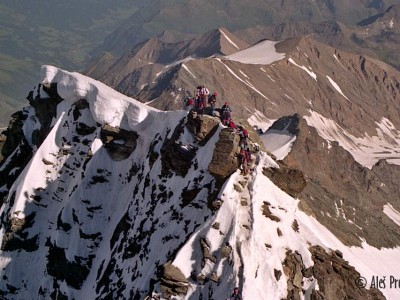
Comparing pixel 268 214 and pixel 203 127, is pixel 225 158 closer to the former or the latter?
pixel 268 214

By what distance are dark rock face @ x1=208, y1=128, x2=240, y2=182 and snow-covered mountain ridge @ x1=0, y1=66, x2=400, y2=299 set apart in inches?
7.5

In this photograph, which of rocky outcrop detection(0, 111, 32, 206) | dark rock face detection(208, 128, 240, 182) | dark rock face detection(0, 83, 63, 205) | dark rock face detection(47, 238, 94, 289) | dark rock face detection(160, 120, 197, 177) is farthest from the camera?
rocky outcrop detection(0, 111, 32, 206)

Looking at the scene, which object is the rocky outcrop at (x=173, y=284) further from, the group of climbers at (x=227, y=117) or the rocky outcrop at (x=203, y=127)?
the rocky outcrop at (x=203, y=127)

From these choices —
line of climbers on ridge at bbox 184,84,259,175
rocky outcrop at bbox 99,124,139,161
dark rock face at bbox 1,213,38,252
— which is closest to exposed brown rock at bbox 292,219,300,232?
line of climbers on ridge at bbox 184,84,259,175

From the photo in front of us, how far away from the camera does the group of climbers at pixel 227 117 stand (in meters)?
39.7

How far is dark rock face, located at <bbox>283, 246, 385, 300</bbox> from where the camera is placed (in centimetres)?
3500

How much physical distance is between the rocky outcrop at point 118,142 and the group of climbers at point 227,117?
25.9 feet

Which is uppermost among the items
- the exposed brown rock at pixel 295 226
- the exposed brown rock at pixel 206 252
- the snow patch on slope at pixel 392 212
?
the snow patch on slope at pixel 392 212

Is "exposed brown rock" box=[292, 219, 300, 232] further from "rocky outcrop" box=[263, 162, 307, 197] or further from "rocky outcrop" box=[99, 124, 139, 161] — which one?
"rocky outcrop" box=[99, 124, 139, 161]

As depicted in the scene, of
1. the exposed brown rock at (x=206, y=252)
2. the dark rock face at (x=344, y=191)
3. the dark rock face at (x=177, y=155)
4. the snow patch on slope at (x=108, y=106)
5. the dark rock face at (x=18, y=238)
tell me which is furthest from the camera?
the dark rock face at (x=344, y=191)

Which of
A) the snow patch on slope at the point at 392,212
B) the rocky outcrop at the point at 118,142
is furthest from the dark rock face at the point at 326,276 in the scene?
the snow patch on slope at the point at 392,212

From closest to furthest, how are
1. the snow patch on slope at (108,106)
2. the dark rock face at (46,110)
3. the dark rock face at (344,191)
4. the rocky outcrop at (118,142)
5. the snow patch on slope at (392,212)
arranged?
the rocky outcrop at (118,142) → the snow patch on slope at (108,106) → the dark rock face at (46,110) → the dark rock face at (344,191) → the snow patch on slope at (392,212)

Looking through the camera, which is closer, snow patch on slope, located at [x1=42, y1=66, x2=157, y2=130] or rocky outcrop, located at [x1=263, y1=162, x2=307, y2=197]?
rocky outcrop, located at [x1=263, y1=162, x2=307, y2=197]

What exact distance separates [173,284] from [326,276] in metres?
11.5
